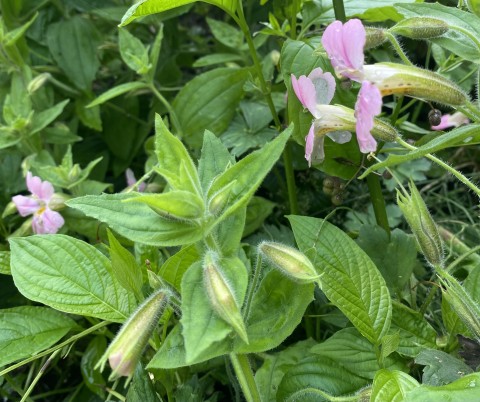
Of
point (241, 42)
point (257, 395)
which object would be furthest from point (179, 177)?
point (241, 42)

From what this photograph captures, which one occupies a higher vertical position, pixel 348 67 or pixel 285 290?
pixel 348 67

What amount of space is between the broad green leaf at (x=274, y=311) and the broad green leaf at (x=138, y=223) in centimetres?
12

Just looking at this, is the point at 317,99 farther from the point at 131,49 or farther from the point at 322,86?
the point at 131,49

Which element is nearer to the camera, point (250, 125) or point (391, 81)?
point (391, 81)

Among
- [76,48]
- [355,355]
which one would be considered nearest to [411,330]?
[355,355]

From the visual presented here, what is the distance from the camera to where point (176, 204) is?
0.60 m

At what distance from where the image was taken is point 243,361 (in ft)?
2.26

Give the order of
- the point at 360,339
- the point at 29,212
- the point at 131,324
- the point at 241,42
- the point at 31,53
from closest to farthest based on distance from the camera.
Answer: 1. the point at 131,324
2. the point at 360,339
3. the point at 29,212
4. the point at 241,42
5. the point at 31,53

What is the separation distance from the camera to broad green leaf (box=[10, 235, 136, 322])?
766 millimetres

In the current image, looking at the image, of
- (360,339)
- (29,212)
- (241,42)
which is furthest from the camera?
(241,42)

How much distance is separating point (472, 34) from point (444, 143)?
0.45 ft

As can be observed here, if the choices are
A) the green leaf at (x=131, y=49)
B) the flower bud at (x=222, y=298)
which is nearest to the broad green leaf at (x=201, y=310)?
the flower bud at (x=222, y=298)

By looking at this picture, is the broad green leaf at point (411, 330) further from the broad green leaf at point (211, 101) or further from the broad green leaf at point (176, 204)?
the broad green leaf at point (211, 101)

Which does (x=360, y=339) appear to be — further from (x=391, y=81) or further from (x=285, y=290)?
(x=391, y=81)
